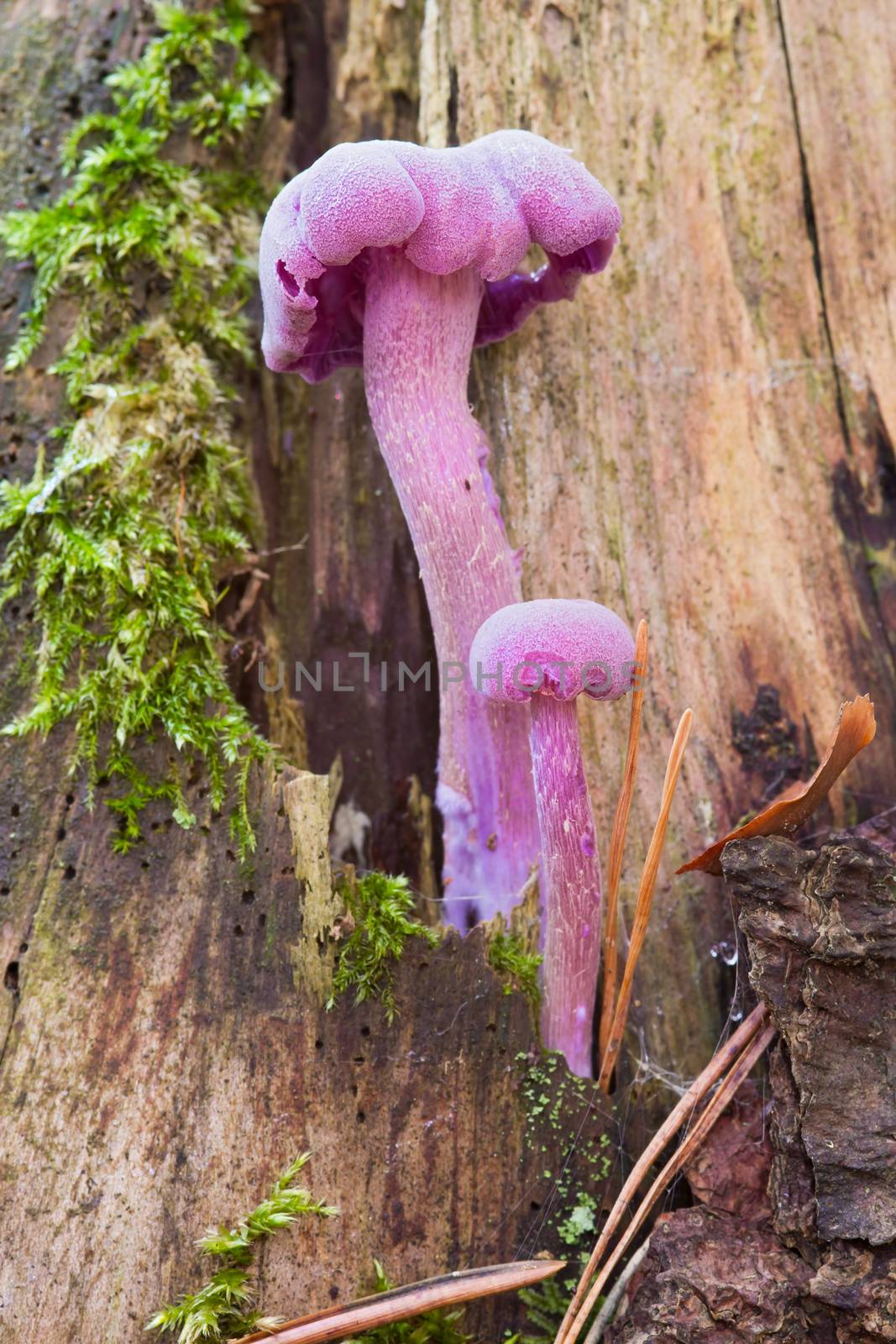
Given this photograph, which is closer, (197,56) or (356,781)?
(356,781)

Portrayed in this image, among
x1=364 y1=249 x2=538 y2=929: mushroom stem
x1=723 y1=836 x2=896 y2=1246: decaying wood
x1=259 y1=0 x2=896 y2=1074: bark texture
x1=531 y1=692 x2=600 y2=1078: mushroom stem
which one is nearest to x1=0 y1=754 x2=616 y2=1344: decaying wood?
x1=531 y1=692 x2=600 y2=1078: mushroom stem

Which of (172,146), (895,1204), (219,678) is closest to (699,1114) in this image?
(895,1204)

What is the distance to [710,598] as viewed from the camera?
2904 millimetres

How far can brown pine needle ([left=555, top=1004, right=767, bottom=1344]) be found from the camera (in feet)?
6.86

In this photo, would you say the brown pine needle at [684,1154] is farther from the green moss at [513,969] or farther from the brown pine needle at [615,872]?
the green moss at [513,969]

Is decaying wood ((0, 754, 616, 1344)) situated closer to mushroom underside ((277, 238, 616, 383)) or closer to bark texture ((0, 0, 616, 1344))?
bark texture ((0, 0, 616, 1344))

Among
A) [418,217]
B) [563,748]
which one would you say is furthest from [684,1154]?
[418,217]

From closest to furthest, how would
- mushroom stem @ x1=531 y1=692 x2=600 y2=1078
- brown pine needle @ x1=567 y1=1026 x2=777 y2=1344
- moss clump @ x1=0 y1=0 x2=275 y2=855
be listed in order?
brown pine needle @ x1=567 y1=1026 x2=777 y2=1344
mushroom stem @ x1=531 y1=692 x2=600 y2=1078
moss clump @ x1=0 y1=0 x2=275 y2=855

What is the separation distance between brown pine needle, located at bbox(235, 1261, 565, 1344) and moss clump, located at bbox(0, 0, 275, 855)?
105cm

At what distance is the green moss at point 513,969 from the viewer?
238 cm

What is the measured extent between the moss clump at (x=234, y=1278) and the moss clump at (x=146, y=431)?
82 cm

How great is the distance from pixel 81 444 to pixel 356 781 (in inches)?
50.8

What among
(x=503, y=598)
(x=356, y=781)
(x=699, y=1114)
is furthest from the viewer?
(x=356, y=781)

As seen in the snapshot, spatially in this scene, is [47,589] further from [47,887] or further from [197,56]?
[197,56]
